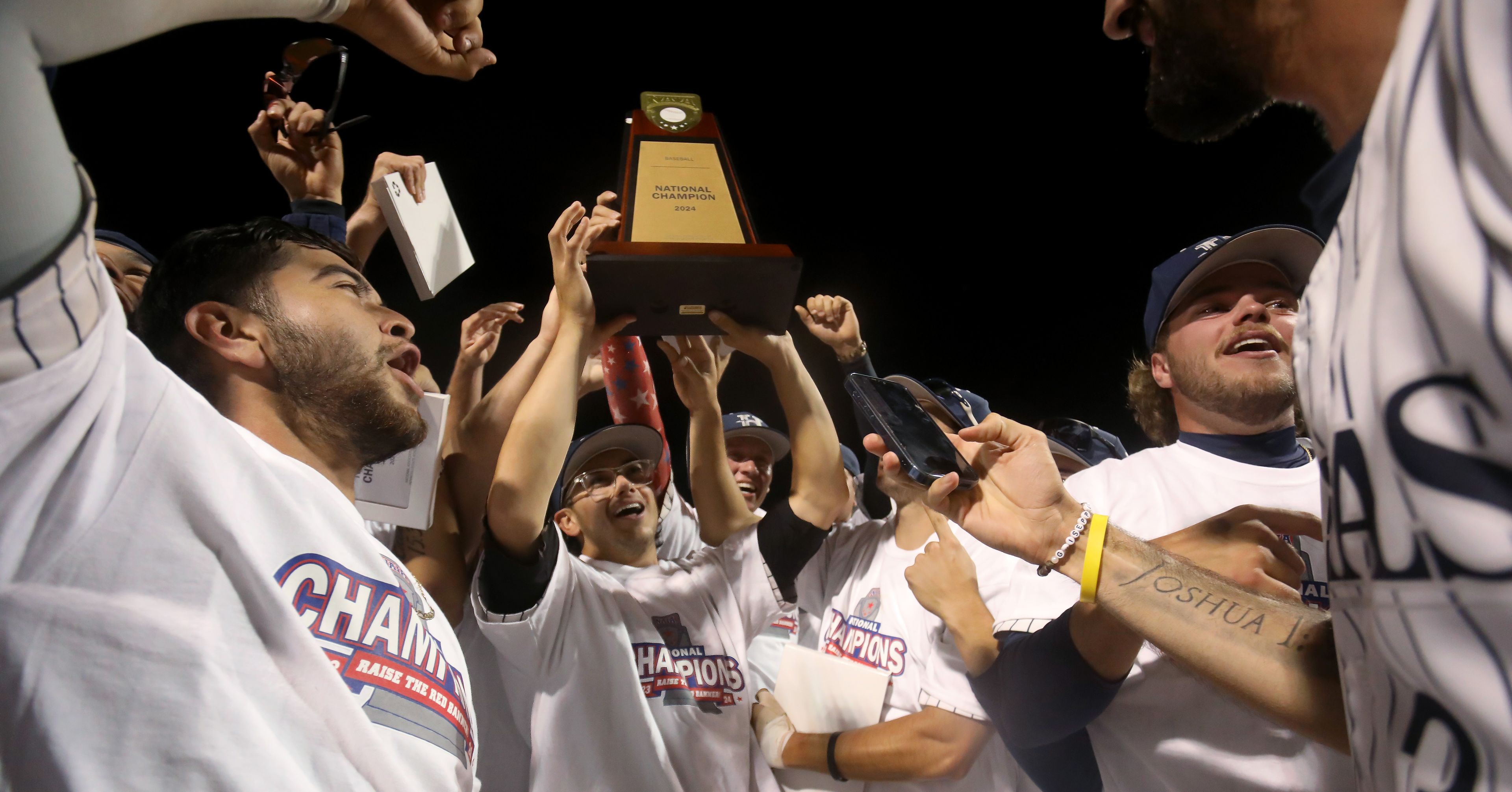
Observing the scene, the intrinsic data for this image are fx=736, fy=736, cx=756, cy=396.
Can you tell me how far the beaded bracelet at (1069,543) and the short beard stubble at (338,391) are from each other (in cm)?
81

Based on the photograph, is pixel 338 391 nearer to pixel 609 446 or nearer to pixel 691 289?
pixel 691 289

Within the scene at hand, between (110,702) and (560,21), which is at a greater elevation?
(560,21)

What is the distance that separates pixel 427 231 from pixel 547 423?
454 millimetres

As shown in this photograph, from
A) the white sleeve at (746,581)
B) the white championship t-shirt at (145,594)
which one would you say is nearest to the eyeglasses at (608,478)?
the white sleeve at (746,581)

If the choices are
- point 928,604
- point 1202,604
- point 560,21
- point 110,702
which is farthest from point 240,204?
point 1202,604

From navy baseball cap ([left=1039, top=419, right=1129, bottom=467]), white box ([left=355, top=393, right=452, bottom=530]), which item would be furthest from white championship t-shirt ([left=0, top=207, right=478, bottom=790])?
navy baseball cap ([left=1039, top=419, right=1129, bottom=467])

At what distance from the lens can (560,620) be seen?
4.45 feet

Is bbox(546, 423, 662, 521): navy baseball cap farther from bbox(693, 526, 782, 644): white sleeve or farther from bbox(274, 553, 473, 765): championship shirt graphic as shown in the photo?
bbox(274, 553, 473, 765): championship shirt graphic

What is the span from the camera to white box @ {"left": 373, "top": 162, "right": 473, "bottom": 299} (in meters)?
1.25

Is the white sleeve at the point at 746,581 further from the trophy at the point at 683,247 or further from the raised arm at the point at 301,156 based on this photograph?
the raised arm at the point at 301,156

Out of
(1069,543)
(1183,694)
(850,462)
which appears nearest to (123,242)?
(1069,543)

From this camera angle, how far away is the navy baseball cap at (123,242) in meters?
1.23

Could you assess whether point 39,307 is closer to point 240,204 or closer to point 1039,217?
point 240,204

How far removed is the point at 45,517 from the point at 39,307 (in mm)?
204
